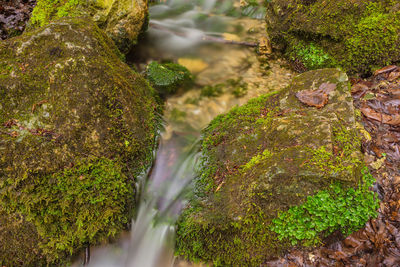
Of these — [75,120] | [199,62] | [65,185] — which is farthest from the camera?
[199,62]

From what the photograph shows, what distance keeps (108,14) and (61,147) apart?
3.68 meters

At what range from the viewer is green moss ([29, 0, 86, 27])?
5.16 m

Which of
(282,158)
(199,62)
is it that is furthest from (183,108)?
(282,158)

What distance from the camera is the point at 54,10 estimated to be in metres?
5.26

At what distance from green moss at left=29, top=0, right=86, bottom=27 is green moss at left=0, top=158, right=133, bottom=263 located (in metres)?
3.73

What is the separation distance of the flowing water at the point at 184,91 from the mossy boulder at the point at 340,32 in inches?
26.7

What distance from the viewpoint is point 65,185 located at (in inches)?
119

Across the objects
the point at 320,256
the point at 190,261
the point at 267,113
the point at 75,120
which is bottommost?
the point at 190,261

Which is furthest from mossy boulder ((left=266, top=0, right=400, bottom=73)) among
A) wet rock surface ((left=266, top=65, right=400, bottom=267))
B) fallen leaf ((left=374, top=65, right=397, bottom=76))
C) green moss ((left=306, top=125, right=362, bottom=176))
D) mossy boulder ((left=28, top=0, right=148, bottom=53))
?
mossy boulder ((left=28, top=0, right=148, bottom=53))

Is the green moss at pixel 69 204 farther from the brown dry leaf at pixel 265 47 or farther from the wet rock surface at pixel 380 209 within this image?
the brown dry leaf at pixel 265 47

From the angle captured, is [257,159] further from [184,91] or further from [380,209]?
[184,91]

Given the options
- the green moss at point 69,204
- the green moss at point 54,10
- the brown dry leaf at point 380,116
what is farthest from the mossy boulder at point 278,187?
the green moss at point 54,10

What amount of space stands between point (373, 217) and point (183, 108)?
3.60 metres

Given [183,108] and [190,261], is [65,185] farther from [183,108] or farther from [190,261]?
[183,108]
